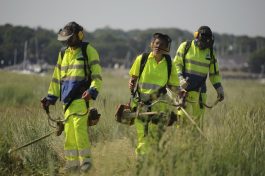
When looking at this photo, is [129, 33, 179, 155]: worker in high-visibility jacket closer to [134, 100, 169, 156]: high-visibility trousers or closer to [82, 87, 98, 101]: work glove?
[134, 100, 169, 156]: high-visibility trousers

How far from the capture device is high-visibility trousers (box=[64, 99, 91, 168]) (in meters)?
7.49

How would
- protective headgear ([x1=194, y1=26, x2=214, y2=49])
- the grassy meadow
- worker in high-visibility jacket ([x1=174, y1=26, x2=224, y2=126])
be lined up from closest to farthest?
the grassy meadow, protective headgear ([x1=194, y1=26, x2=214, y2=49]), worker in high-visibility jacket ([x1=174, y1=26, x2=224, y2=126])

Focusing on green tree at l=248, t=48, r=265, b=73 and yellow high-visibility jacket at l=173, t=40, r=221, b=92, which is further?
green tree at l=248, t=48, r=265, b=73

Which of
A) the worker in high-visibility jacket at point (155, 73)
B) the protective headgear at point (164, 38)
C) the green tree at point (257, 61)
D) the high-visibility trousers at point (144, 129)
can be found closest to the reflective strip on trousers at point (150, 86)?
the worker in high-visibility jacket at point (155, 73)

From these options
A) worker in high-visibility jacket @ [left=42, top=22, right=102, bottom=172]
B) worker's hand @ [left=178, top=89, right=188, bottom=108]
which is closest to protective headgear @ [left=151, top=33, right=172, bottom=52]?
worker's hand @ [left=178, top=89, right=188, bottom=108]

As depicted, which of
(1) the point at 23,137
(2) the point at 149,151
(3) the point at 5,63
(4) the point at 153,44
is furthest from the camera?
(3) the point at 5,63

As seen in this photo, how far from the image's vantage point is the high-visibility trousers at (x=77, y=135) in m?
7.49

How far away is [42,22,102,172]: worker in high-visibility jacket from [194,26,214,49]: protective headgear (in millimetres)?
2210

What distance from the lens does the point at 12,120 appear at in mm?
9453

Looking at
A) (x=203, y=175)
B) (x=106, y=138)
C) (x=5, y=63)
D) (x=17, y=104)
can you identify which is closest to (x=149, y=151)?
(x=203, y=175)

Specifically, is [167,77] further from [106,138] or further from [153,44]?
[106,138]

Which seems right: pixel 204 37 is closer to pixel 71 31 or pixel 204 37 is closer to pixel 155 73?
pixel 155 73

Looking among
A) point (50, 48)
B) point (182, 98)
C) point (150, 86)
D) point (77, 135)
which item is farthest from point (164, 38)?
point (50, 48)

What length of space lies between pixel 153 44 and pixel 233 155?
Result: 2.03 metres
